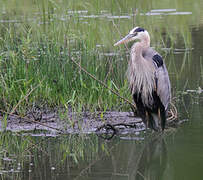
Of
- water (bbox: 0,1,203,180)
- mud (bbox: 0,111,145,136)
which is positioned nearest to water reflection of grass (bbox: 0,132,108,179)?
water (bbox: 0,1,203,180)

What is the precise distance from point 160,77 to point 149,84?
149mm

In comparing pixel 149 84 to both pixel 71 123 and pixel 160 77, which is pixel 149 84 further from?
pixel 71 123

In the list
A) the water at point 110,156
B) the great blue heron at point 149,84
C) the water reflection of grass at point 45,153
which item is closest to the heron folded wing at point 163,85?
the great blue heron at point 149,84

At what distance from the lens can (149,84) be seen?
5992 mm

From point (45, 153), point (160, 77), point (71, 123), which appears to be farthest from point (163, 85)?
point (45, 153)

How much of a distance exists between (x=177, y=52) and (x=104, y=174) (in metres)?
5.57

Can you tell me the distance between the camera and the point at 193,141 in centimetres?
539

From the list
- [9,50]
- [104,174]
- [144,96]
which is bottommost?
[104,174]

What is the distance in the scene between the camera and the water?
4652 mm

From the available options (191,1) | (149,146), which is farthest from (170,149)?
(191,1)

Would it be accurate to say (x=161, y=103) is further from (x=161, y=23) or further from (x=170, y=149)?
(x=161, y=23)

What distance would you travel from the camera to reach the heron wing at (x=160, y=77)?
5939mm

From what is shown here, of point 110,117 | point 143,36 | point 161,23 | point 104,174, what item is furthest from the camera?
point 161,23

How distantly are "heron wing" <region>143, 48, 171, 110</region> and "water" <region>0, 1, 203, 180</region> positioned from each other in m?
0.38
